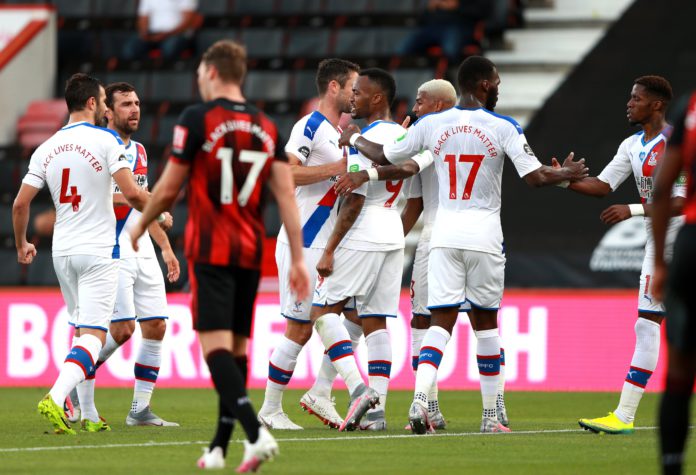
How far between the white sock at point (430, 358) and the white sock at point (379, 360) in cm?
54

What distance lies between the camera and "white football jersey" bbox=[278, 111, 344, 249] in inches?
387

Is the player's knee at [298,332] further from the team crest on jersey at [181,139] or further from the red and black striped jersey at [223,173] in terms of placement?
the team crest on jersey at [181,139]

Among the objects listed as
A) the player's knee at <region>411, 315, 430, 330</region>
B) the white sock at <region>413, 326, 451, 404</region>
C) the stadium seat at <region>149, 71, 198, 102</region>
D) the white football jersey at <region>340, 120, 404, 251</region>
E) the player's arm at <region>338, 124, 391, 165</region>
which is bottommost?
the white sock at <region>413, 326, 451, 404</region>

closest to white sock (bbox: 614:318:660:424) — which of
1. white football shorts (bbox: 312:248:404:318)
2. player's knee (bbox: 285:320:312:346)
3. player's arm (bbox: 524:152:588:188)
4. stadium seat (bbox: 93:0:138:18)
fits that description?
player's arm (bbox: 524:152:588:188)

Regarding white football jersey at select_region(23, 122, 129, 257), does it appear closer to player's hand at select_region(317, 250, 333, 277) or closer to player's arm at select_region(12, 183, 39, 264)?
player's arm at select_region(12, 183, 39, 264)

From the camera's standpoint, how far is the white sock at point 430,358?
9.17 m

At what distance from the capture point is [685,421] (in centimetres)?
583

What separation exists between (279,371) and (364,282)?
840mm

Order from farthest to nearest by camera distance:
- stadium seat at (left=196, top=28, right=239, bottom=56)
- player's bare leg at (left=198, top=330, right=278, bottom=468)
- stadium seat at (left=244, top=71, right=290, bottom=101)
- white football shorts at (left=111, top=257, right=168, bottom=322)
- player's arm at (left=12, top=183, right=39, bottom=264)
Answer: stadium seat at (left=196, top=28, right=239, bottom=56) < stadium seat at (left=244, top=71, right=290, bottom=101) < white football shorts at (left=111, top=257, right=168, bottom=322) < player's arm at (left=12, top=183, right=39, bottom=264) < player's bare leg at (left=198, top=330, right=278, bottom=468)

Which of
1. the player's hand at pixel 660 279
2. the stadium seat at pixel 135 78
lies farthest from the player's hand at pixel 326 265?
the stadium seat at pixel 135 78

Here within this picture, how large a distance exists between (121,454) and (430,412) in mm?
2622

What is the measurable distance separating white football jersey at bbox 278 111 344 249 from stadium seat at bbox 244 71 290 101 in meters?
9.81

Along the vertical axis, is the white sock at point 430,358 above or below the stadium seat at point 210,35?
below

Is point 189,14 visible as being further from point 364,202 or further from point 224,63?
point 224,63
